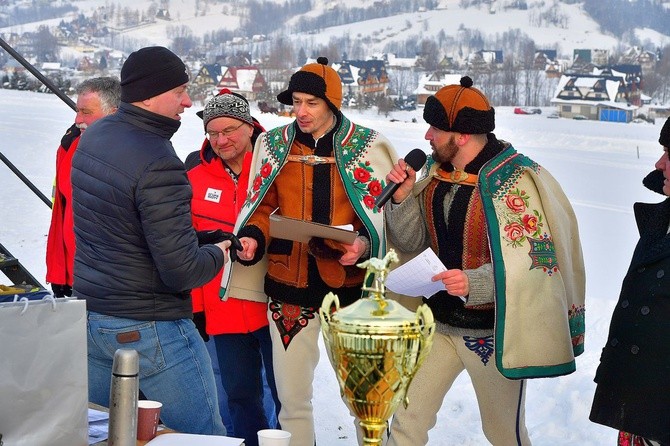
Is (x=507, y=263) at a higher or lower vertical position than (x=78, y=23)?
higher

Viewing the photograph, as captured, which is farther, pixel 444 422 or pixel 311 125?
pixel 444 422

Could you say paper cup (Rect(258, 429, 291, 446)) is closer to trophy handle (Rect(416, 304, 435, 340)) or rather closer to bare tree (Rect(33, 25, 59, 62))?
trophy handle (Rect(416, 304, 435, 340))

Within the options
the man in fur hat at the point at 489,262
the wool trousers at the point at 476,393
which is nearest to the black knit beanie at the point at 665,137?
the man in fur hat at the point at 489,262

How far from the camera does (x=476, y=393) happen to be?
378cm

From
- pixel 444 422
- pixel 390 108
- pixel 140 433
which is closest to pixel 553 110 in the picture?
pixel 390 108

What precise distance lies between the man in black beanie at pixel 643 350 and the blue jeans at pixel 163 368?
115 centimetres

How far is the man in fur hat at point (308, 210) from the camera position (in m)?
4.07

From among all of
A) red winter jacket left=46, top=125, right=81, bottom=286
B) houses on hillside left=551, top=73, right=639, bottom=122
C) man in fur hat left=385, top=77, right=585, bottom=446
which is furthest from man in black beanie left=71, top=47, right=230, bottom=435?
houses on hillside left=551, top=73, right=639, bottom=122

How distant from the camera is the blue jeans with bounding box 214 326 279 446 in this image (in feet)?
14.9

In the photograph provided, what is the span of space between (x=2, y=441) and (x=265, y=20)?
113822 mm

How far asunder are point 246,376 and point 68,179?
117cm

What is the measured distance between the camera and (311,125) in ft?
13.4

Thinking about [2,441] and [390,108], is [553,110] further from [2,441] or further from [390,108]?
[2,441]

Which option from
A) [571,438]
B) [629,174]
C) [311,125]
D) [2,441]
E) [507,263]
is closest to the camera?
Answer: [2,441]
